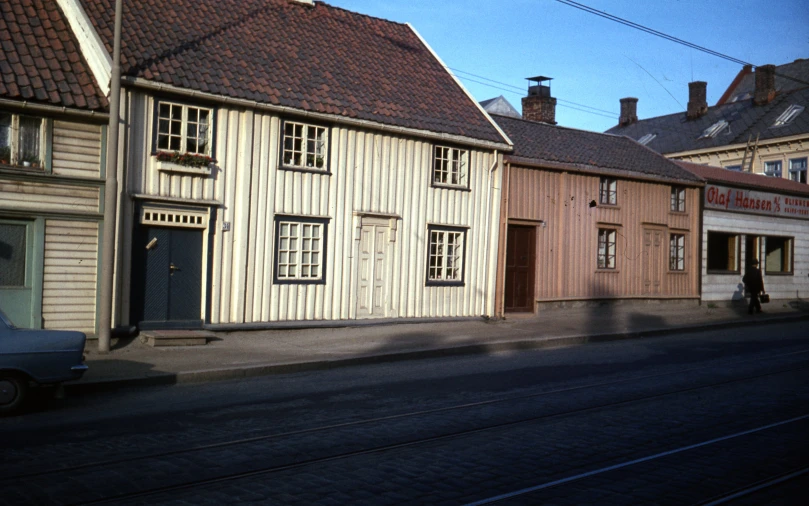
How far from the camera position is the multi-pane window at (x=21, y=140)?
14016 mm

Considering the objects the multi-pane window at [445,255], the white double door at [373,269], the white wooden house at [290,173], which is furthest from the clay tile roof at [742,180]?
the white double door at [373,269]

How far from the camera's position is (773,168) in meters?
40.6

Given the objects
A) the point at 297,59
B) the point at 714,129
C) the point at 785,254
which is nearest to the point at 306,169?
the point at 297,59

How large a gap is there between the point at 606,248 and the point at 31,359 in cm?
1847

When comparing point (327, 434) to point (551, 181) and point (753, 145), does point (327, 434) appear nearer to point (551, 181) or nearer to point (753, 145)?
point (551, 181)

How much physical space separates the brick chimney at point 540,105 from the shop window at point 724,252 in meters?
7.12

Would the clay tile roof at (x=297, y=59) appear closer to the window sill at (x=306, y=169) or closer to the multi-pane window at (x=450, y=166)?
the multi-pane window at (x=450, y=166)

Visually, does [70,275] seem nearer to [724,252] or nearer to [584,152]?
[584,152]

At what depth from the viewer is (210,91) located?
1590 centimetres

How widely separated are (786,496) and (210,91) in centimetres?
1278

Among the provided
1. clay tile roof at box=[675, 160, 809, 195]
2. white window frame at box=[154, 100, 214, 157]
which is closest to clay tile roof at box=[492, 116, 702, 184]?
clay tile roof at box=[675, 160, 809, 195]

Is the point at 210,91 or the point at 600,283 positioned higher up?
the point at 210,91

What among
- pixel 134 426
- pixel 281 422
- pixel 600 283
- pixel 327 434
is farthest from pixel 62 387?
pixel 600 283

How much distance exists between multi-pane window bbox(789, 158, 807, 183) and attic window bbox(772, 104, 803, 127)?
2.14 metres
